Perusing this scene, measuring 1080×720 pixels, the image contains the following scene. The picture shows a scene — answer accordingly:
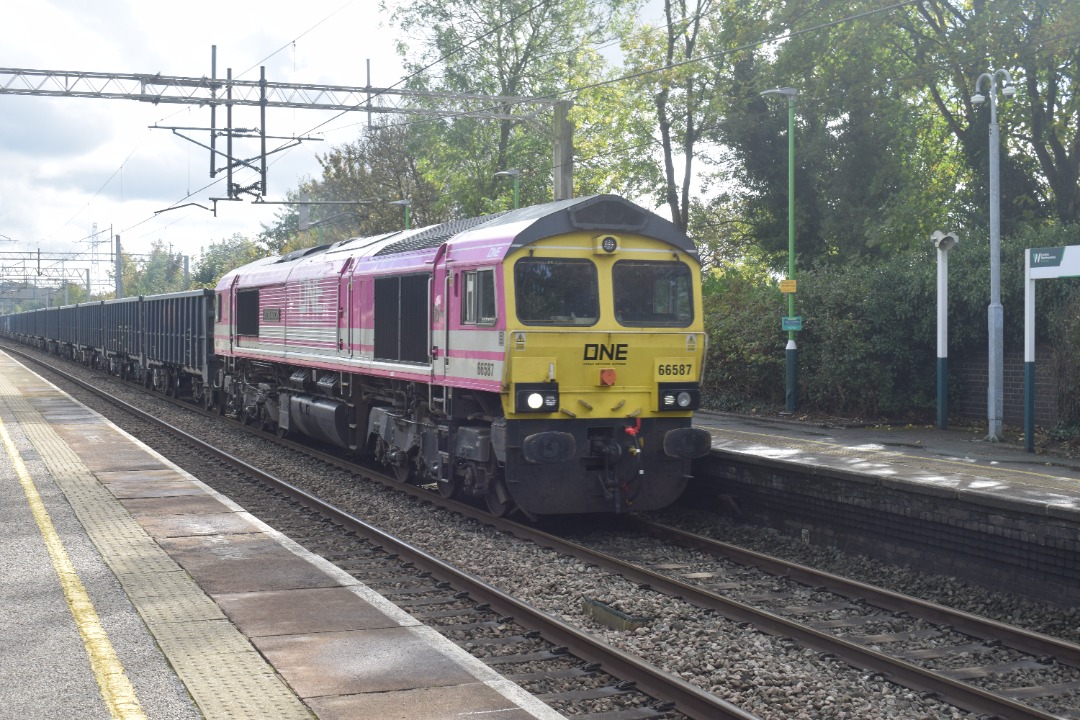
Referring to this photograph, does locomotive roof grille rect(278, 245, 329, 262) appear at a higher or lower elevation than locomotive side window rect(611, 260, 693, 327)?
higher

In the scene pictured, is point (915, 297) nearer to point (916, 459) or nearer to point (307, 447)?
point (916, 459)

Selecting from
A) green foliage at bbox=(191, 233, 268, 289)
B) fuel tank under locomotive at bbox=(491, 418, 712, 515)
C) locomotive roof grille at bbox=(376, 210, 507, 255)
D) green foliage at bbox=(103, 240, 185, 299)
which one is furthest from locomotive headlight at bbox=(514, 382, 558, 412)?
green foliage at bbox=(103, 240, 185, 299)

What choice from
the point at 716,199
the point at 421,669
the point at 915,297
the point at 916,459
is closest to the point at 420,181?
the point at 716,199

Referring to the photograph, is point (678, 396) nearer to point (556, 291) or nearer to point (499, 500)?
point (556, 291)

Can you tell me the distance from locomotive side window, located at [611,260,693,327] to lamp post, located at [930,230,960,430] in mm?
9733

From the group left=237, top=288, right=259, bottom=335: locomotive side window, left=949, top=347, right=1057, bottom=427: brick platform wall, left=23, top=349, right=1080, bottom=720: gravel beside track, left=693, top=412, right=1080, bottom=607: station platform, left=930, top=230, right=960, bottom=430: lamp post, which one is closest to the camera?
left=23, top=349, right=1080, bottom=720: gravel beside track

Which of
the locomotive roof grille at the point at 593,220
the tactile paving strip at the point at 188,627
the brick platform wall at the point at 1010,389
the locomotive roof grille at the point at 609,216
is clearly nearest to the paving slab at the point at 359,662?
the tactile paving strip at the point at 188,627

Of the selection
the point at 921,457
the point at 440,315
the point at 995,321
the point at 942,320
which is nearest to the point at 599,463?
the point at 440,315

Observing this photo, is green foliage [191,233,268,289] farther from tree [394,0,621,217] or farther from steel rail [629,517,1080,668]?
steel rail [629,517,1080,668]

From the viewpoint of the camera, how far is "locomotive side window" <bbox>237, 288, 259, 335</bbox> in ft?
71.1

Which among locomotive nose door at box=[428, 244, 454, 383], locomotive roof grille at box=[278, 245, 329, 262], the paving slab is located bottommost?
the paving slab

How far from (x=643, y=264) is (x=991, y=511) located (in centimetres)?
437

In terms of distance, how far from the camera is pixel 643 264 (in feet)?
40.3

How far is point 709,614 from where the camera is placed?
28.9 feet
